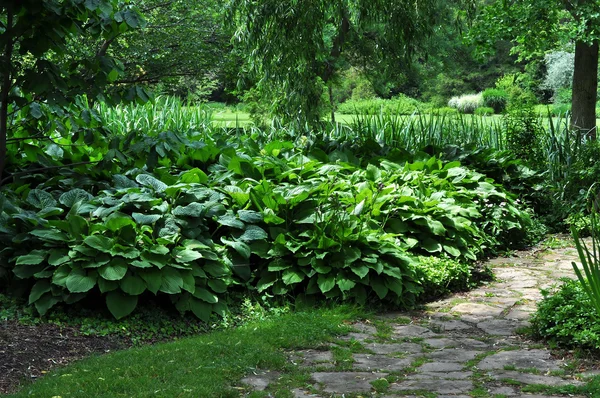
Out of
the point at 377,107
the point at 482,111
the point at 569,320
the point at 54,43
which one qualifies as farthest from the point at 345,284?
the point at 482,111

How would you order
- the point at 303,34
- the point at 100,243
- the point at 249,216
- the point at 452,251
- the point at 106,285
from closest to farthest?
the point at 106,285
the point at 100,243
the point at 249,216
the point at 452,251
the point at 303,34

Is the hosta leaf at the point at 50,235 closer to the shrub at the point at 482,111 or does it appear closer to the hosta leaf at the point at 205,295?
the hosta leaf at the point at 205,295

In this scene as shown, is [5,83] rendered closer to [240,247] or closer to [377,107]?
[240,247]

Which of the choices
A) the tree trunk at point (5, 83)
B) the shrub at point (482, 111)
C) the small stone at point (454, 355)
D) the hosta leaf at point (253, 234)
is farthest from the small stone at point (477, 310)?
the shrub at point (482, 111)

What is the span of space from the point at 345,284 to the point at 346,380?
1.44 meters

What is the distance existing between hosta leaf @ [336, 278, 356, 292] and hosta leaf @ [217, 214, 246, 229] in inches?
32.9

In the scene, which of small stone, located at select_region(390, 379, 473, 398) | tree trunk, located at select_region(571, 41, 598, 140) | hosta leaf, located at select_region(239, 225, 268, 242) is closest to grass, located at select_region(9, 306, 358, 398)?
small stone, located at select_region(390, 379, 473, 398)

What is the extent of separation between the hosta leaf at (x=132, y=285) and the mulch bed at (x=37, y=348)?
1.03 feet

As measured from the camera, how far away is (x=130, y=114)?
863cm

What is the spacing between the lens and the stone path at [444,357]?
3.55 m

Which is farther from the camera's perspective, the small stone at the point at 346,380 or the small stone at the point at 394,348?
the small stone at the point at 394,348

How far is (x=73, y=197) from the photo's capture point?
17.2 ft

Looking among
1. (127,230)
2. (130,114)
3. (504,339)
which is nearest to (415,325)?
(504,339)

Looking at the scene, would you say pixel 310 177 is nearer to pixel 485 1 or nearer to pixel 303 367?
pixel 303 367
